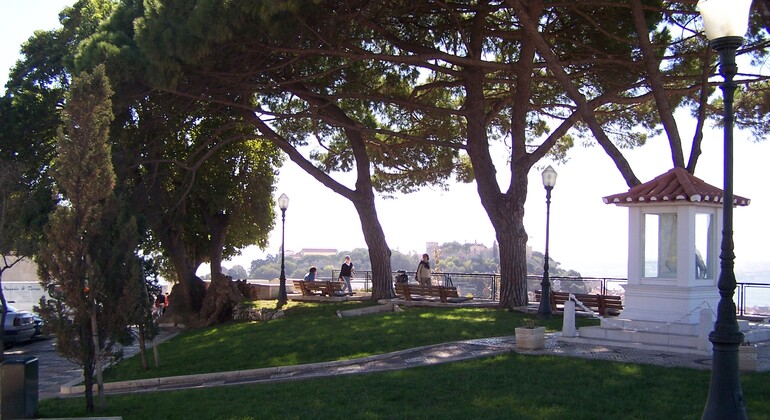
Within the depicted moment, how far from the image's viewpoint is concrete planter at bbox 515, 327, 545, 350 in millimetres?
12406

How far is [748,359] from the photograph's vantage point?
33.3 ft

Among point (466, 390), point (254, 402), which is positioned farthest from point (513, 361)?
point (254, 402)

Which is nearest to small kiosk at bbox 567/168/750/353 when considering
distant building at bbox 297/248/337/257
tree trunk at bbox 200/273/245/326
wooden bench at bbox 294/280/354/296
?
tree trunk at bbox 200/273/245/326

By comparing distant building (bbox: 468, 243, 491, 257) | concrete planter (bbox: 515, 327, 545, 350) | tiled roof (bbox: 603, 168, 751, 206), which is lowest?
concrete planter (bbox: 515, 327, 545, 350)

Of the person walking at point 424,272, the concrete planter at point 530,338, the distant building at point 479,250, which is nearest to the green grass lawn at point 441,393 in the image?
the concrete planter at point 530,338

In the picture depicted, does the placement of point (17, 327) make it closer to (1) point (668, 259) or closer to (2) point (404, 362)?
(2) point (404, 362)

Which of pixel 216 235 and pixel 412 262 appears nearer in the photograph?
pixel 216 235

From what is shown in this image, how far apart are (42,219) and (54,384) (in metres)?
4.96

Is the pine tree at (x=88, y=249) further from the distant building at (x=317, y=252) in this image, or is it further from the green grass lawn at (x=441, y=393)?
the distant building at (x=317, y=252)

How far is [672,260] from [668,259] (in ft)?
0.25

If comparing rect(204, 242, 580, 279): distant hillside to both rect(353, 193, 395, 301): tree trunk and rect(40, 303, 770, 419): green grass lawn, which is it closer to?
rect(353, 193, 395, 301): tree trunk

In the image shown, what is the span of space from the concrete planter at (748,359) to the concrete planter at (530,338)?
10.6ft

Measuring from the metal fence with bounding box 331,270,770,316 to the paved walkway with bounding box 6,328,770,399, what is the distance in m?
7.27

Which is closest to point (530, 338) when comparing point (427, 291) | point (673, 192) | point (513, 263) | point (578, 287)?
point (673, 192)
